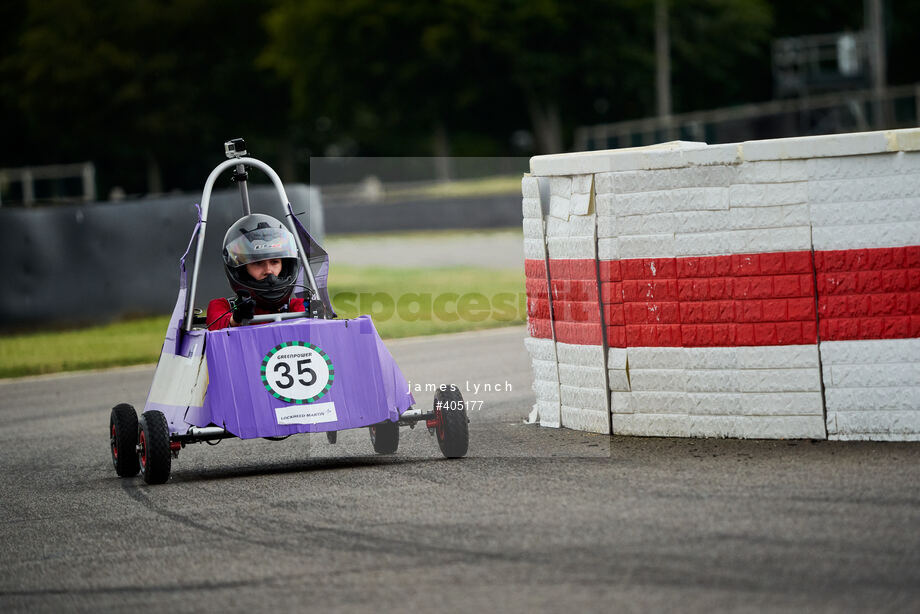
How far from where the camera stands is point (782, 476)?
7586 millimetres

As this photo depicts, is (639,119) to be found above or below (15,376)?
above

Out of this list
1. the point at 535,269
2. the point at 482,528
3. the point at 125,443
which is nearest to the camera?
the point at 482,528

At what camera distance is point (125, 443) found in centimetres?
910

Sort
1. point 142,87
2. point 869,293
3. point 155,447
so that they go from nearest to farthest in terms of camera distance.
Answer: point 869,293 < point 155,447 < point 142,87

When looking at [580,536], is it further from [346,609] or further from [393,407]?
[393,407]

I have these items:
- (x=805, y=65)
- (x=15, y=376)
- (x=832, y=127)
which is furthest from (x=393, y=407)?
(x=805, y=65)

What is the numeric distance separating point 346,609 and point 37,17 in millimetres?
72633

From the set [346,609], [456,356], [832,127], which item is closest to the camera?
[346,609]

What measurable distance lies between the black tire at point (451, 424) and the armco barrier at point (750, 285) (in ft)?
3.13

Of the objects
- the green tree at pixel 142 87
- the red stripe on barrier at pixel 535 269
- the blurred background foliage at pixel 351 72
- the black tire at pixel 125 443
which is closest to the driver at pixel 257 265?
the black tire at pixel 125 443

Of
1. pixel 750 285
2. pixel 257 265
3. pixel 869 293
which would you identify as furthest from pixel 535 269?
pixel 869 293

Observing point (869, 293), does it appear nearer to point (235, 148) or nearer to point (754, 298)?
point (754, 298)

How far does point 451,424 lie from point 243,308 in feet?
4.58

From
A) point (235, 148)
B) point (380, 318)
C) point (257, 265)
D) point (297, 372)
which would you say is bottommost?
point (380, 318)
